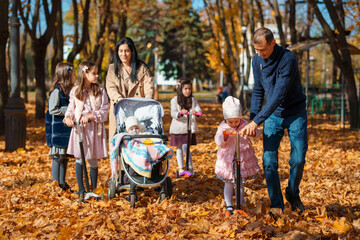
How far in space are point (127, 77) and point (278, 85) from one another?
8.01 feet

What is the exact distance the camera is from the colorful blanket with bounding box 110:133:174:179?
17.9 ft

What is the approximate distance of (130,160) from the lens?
18.1 ft

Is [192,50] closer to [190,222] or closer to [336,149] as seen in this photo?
[336,149]

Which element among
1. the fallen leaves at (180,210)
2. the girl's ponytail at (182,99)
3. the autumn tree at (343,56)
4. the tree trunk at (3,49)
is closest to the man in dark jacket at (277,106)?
the fallen leaves at (180,210)

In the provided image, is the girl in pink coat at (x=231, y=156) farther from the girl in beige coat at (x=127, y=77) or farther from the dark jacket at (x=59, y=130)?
the dark jacket at (x=59, y=130)

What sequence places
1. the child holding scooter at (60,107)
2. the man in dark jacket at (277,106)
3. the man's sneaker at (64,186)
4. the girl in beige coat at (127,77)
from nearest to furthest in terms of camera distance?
1. the man in dark jacket at (277,106)
2. the girl in beige coat at (127,77)
3. the child holding scooter at (60,107)
4. the man's sneaker at (64,186)

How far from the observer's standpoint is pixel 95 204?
590 cm

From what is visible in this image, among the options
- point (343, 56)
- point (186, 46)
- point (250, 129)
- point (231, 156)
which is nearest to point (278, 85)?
point (250, 129)

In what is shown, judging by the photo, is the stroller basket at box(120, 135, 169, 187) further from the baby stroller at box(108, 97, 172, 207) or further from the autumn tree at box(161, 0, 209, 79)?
the autumn tree at box(161, 0, 209, 79)

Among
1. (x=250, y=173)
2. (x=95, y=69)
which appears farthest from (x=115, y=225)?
(x=95, y=69)

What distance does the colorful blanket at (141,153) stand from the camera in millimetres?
5457

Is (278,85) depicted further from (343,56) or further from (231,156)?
(343,56)

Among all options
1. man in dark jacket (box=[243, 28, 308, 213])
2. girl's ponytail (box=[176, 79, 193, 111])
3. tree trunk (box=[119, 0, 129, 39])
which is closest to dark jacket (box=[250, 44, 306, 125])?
man in dark jacket (box=[243, 28, 308, 213])

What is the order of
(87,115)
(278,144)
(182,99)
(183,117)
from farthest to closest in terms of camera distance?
(183,117) < (182,99) < (87,115) < (278,144)
